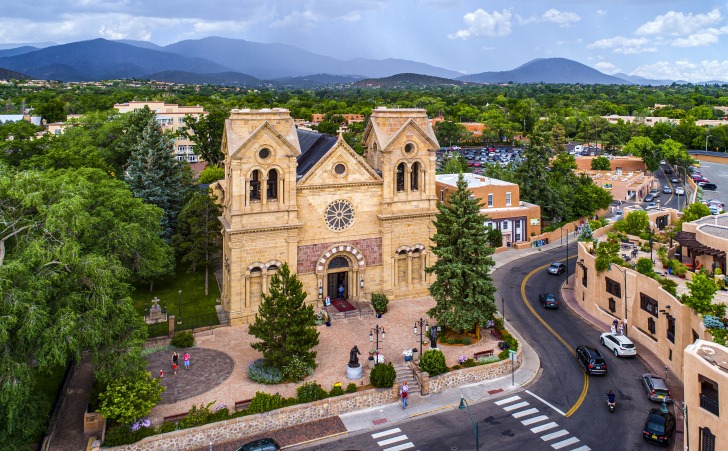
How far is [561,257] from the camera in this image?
62.2 meters

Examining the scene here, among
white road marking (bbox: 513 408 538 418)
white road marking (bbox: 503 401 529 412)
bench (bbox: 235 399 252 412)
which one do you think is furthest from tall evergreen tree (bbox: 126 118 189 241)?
white road marking (bbox: 513 408 538 418)

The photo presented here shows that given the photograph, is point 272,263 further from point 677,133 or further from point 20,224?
point 677,133

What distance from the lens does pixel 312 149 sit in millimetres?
45469

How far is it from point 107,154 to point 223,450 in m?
48.5

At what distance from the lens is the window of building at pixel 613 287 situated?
41.5 metres

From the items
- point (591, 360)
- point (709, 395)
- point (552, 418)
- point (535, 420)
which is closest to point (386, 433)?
point (535, 420)

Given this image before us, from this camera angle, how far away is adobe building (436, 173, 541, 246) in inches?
2574

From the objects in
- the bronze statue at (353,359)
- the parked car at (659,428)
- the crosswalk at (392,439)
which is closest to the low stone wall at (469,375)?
the bronze statue at (353,359)

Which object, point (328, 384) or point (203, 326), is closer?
point (328, 384)

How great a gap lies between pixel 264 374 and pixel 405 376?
27.9 feet

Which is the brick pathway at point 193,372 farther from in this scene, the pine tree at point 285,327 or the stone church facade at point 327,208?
the stone church facade at point 327,208

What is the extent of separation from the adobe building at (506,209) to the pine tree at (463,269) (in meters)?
27.4

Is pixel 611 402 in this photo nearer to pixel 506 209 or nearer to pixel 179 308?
pixel 179 308

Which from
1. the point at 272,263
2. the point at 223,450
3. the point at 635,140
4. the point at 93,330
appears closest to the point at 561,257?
the point at 272,263
